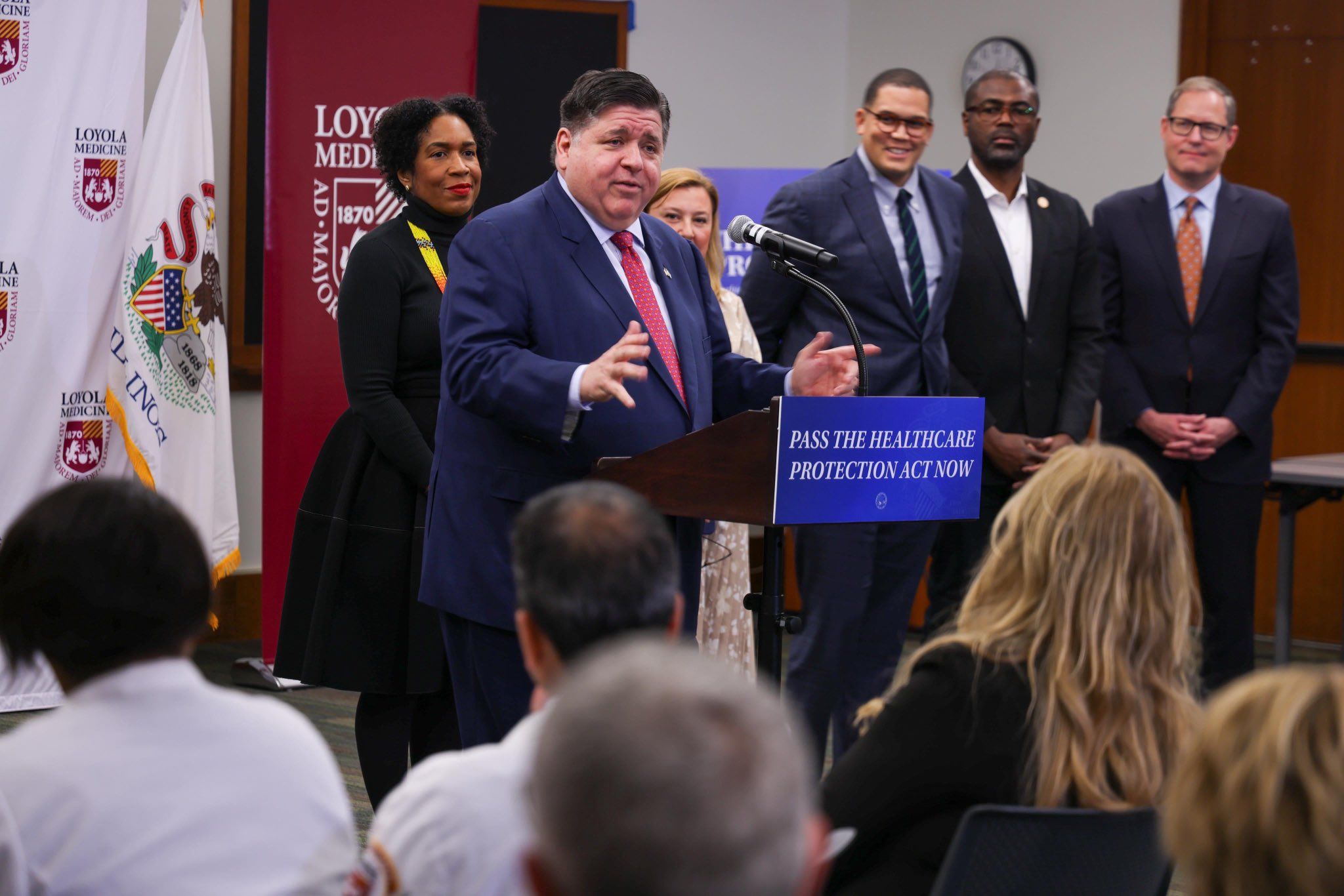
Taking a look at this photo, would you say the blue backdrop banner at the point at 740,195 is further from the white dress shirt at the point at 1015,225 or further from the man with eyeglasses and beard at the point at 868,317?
the man with eyeglasses and beard at the point at 868,317

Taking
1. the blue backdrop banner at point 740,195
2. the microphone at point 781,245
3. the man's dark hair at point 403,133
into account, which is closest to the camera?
the microphone at point 781,245

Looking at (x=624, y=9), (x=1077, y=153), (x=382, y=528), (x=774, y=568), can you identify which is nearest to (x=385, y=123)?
(x=382, y=528)

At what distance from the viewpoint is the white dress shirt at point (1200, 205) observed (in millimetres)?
4469

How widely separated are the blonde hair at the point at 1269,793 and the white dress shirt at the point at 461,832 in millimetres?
523

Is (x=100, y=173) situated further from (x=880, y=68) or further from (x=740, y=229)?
(x=880, y=68)

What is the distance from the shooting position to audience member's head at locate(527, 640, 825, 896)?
0.75 m

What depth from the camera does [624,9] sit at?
21.8 ft

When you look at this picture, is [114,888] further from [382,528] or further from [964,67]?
[964,67]

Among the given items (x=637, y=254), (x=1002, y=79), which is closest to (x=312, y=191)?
(x=1002, y=79)

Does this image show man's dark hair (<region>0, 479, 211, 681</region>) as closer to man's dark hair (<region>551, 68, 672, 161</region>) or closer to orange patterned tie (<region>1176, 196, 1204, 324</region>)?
man's dark hair (<region>551, 68, 672, 161</region>)


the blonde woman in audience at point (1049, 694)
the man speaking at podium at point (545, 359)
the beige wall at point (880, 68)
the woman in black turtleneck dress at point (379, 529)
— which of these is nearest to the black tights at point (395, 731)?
the woman in black turtleneck dress at point (379, 529)

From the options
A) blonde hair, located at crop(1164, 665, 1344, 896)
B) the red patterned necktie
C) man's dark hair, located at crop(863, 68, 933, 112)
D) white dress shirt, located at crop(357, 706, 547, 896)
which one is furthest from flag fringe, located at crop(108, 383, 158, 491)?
blonde hair, located at crop(1164, 665, 1344, 896)

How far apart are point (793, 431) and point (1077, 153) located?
4750 mm

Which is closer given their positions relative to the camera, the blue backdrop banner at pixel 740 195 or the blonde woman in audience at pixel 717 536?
the blonde woman in audience at pixel 717 536
